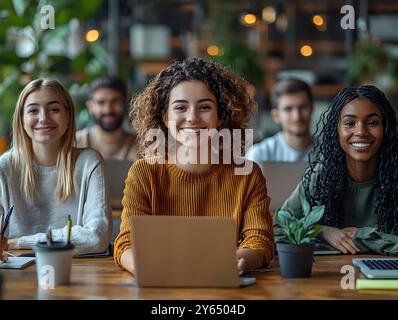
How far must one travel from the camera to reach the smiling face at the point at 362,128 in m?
2.34

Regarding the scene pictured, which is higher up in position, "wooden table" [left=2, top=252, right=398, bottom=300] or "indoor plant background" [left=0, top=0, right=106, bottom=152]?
"indoor plant background" [left=0, top=0, right=106, bottom=152]

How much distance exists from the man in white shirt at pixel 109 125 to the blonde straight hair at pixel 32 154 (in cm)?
197

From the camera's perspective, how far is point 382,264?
6.62 ft

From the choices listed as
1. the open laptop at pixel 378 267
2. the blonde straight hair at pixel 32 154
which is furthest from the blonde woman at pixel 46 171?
the open laptop at pixel 378 267

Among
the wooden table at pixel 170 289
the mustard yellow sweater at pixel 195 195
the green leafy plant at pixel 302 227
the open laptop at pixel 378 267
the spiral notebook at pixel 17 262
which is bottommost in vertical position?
the wooden table at pixel 170 289

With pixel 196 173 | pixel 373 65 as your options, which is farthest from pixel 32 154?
pixel 373 65

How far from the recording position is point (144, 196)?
218cm

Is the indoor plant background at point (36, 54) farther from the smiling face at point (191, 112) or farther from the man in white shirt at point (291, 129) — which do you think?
the smiling face at point (191, 112)

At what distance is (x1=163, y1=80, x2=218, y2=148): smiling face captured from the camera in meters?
2.13

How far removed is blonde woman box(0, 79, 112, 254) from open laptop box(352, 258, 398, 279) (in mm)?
816

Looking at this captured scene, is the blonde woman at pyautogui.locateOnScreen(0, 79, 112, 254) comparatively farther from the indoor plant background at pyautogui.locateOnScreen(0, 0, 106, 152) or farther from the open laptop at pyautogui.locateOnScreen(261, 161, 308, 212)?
the indoor plant background at pyautogui.locateOnScreen(0, 0, 106, 152)

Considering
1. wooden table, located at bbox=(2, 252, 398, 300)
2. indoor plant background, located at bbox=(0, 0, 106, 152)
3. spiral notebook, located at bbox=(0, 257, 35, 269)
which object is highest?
indoor plant background, located at bbox=(0, 0, 106, 152)

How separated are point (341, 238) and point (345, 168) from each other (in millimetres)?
232

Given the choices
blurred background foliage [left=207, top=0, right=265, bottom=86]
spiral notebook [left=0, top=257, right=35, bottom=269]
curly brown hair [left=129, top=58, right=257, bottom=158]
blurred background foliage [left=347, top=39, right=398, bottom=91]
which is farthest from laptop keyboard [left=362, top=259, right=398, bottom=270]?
blurred background foliage [left=347, top=39, right=398, bottom=91]
